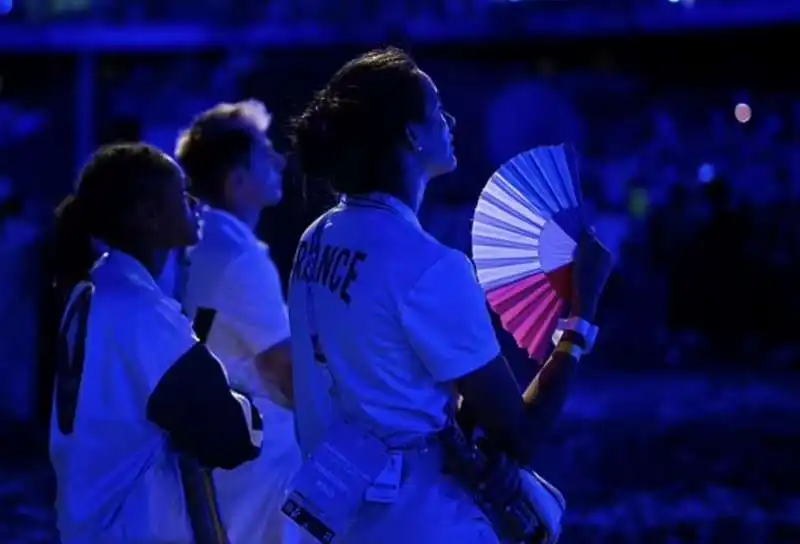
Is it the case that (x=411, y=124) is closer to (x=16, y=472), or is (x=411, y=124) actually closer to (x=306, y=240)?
(x=306, y=240)

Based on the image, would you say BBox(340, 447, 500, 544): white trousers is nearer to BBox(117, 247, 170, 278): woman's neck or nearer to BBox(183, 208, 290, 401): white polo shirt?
BBox(117, 247, 170, 278): woman's neck

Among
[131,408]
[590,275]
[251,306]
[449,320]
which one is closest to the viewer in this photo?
[449,320]

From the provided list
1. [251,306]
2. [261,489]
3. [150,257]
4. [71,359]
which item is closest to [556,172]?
[150,257]

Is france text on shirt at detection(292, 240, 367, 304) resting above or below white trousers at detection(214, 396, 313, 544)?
above

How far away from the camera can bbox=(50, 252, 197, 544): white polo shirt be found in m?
3.02

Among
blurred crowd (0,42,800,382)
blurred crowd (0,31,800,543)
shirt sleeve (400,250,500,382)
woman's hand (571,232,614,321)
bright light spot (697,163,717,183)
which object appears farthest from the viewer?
bright light spot (697,163,717,183)

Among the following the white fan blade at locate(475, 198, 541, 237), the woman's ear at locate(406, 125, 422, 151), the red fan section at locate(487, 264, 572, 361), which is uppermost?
the woman's ear at locate(406, 125, 422, 151)

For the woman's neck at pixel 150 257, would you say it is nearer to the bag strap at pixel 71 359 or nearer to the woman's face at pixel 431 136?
the bag strap at pixel 71 359

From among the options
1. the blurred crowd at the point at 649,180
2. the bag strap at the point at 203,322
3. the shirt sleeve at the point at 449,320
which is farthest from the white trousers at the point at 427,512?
the blurred crowd at the point at 649,180

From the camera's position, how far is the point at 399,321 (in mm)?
2582

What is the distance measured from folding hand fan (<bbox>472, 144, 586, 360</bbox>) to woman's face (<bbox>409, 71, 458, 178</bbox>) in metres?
0.18

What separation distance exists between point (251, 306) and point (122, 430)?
1.07m

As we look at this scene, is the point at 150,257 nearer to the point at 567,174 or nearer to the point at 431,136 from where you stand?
the point at 431,136

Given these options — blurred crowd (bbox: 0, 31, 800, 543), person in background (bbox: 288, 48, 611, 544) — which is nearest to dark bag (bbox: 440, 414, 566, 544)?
person in background (bbox: 288, 48, 611, 544)
